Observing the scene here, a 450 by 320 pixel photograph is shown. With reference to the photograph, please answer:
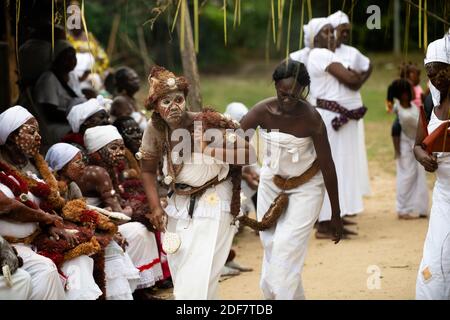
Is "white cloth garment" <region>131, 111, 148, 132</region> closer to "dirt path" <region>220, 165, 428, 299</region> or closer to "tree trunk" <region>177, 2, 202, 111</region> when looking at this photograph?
"tree trunk" <region>177, 2, 202, 111</region>

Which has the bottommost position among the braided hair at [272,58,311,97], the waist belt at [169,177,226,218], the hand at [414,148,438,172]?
the waist belt at [169,177,226,218]

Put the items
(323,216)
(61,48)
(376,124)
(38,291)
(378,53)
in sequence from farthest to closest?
(378,53), (376,124), (323,216), (61,48), (38,291)

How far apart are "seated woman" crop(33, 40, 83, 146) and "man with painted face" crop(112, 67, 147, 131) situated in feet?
1.76

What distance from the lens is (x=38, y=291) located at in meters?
5.51

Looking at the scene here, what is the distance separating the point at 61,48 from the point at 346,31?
3043mm

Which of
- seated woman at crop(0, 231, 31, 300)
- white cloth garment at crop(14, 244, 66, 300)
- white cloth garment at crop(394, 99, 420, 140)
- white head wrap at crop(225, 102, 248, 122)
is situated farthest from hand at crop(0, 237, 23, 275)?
white cloth garment at crop(394, 99, 420, 140)

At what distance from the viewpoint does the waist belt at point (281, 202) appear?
6254 mm

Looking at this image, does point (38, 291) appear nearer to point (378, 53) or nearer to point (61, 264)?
point (61, 264)

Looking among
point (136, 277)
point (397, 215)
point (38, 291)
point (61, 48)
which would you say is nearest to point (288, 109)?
point (136, 277)

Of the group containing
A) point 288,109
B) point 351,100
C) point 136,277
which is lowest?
point 136,277

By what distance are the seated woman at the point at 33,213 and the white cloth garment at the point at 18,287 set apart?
0.08m

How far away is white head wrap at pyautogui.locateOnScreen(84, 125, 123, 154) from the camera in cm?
719

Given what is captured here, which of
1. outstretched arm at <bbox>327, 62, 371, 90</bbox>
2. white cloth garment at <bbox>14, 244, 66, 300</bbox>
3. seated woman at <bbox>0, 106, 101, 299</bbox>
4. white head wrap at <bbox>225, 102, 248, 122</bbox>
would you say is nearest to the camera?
white cloth garment at <bbox>14, 244, 66, 300</bbox>

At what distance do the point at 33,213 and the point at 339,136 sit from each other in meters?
4.36
